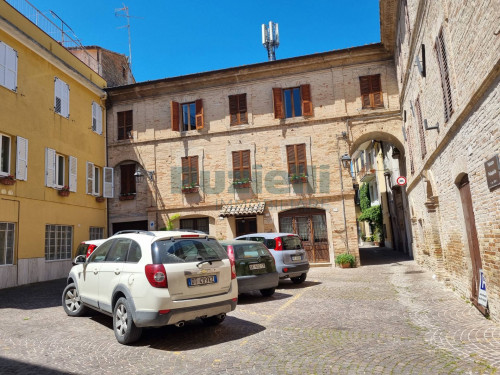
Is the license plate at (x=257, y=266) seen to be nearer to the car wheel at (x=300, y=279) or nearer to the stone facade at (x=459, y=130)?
the car wheel at (x=300, y=279)

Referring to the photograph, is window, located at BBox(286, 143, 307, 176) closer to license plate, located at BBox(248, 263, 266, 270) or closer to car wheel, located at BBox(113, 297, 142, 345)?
license plate, located at BBox(248, 263, 266, 270)

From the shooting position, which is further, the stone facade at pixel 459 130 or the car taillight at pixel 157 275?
the stone facade at pixel 459 130

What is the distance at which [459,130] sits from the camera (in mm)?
6977

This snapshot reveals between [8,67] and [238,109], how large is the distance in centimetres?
981

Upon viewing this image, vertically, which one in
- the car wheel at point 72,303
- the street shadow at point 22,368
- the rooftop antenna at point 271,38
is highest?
the rooftop antenna at point 271,38

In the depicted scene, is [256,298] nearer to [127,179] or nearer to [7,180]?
[7,180]

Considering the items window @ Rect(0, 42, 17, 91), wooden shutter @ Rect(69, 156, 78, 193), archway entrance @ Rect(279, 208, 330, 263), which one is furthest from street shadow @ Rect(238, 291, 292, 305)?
window @ Rect(0, 42, 17, 91)

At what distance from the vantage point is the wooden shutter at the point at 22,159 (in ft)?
44.8

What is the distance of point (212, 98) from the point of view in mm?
18984

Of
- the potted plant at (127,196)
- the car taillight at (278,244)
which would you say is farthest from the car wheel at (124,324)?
the potted plant at (127,196)

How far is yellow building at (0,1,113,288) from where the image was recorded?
1338 centimetres

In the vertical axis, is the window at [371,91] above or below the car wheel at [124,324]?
above

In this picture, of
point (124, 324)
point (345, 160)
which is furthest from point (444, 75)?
point (345, 160)

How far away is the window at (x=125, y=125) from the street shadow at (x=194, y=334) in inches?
577
